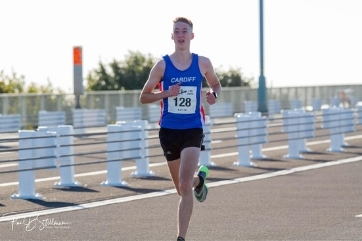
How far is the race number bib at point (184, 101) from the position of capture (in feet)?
33.2

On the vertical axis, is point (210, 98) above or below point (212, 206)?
above

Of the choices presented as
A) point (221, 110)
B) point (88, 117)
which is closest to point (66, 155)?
point (88, 117)

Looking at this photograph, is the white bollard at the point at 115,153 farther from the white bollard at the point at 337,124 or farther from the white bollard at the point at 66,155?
the white bollard at the point at 337,124

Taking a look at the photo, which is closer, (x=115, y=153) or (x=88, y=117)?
(x=115, y=153)

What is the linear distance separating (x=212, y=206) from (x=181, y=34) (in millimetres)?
4473

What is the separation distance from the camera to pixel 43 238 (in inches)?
440

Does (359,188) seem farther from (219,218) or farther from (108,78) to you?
(108,78)

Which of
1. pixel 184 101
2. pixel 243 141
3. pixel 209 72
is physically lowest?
pixel 243 141

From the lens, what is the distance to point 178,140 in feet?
33.5

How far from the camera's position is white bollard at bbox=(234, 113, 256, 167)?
72.0ft

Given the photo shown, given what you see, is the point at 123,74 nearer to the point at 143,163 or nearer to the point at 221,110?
the point at 221,110

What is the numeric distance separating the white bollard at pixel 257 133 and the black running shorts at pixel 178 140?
1218 centimetres

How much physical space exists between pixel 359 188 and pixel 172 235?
6175 mm

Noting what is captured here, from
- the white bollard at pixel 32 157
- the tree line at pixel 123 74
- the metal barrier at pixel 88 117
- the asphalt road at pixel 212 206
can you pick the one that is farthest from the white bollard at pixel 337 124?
the tree line at pixel 123 74
